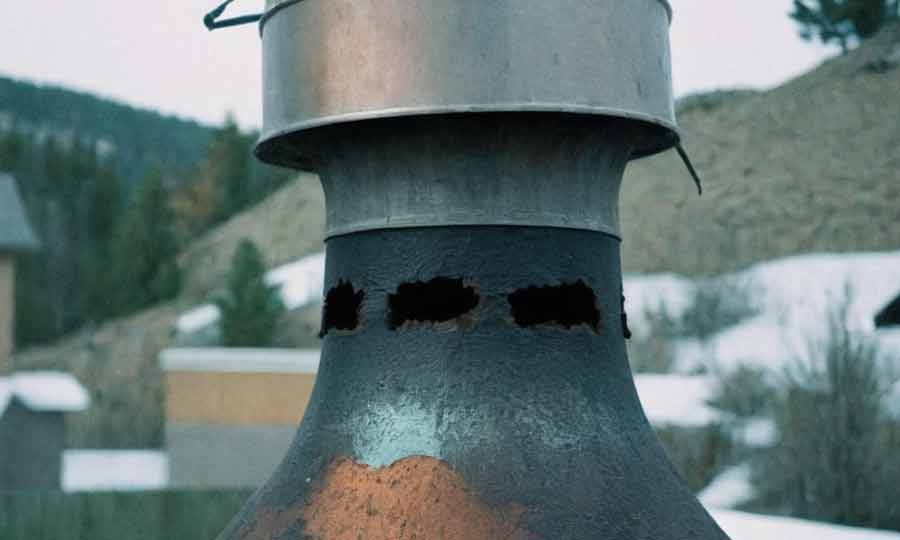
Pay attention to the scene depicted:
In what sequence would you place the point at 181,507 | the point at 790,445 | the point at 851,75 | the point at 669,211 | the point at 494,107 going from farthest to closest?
1. the point at 669,211
2. the point at 851,75
3. the point at 790,445
4. the point at 181,507
5. the point at 494,107

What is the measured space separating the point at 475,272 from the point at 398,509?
41 centimetres

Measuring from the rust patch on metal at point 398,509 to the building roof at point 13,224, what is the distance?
36.2 feet

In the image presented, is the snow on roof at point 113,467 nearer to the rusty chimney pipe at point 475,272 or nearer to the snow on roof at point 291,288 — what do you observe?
the snow on roof at point 291,288

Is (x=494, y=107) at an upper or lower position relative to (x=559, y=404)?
upper

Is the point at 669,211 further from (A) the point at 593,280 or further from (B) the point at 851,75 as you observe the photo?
(A) the point at 593,280

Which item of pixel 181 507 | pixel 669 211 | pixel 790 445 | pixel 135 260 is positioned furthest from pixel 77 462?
pixel 135 260

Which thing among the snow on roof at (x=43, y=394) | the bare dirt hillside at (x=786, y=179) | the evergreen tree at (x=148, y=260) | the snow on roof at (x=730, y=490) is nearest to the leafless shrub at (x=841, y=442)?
the snow on roof at (x=730, y=490)

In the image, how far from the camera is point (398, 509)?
77.0 inches

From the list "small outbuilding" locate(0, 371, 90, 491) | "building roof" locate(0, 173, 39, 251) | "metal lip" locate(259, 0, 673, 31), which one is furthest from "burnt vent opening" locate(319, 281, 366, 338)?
"building roof" locate(0, 173, 39, 251)

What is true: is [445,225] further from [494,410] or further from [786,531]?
[786,531]

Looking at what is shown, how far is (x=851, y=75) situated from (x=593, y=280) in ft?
87.9

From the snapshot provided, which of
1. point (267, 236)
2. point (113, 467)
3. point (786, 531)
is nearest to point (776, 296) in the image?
point (113, 467)

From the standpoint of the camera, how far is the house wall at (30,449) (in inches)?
401

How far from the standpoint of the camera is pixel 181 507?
7188 mm
